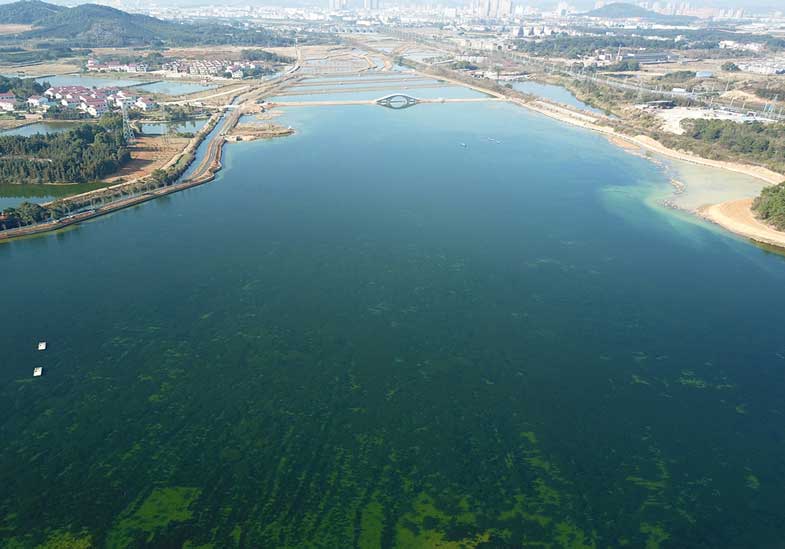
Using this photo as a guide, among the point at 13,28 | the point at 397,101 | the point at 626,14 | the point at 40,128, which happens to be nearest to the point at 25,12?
the point at 13,28

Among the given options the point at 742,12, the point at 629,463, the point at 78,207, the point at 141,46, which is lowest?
the point at 629,463

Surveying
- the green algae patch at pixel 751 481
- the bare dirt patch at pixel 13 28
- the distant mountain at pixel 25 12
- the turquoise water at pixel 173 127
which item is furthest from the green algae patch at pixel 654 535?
the distant mountain at pixel 25 12

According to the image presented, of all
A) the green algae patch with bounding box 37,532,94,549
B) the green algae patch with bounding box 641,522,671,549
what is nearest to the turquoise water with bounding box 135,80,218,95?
the green algae patch with bounding box 37,532,94,549

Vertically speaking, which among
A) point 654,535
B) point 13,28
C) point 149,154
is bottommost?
point 654,535

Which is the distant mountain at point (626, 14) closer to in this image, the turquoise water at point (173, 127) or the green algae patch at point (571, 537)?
the turquoise water at point (173, 127)

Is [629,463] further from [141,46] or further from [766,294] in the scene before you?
[141,46]

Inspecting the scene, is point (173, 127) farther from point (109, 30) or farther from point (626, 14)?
point (626, 14)

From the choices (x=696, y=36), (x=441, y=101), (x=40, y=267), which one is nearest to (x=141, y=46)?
(x=441, y=101)

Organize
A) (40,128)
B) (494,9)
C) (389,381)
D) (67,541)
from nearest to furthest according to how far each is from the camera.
→ (67,541) → (389,381) → (40,128) → (494,9)
